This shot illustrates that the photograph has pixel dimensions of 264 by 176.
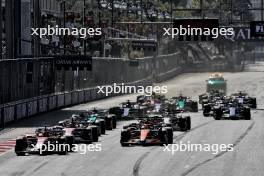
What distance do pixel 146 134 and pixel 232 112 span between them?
12.6 metres

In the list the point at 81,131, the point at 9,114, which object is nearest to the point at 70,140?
the point at 81,131

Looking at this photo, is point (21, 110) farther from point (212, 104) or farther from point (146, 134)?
point (146, 134)

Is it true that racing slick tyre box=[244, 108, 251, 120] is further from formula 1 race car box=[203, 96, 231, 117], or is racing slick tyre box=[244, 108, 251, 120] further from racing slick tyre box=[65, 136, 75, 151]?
racing slick tyre box=[65, 136, 75, 151]

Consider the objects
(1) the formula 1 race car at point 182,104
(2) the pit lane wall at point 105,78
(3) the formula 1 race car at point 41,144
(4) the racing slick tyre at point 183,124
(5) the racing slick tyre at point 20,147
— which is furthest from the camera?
(1) the formula 1 race car at point 182,104

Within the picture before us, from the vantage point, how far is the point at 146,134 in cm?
3216

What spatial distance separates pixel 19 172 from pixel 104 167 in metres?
2.75

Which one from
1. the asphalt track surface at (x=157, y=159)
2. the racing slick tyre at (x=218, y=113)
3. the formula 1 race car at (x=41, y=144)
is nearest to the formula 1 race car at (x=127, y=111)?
the asphalt track surface at (x=157, y=159)

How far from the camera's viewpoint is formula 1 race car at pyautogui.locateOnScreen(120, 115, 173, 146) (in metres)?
32.1

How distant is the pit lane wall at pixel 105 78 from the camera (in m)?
47.6

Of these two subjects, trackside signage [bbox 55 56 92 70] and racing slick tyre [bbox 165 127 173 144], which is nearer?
racing slick tyre [bbox 165 127 173 144]

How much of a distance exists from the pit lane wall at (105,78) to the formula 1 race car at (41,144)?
42.9ft

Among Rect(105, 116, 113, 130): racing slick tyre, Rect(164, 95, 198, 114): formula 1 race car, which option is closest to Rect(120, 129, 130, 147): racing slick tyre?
Rect(105, 116, 113, 130): racing slick tyre

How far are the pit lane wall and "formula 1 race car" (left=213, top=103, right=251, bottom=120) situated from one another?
35.7 feet

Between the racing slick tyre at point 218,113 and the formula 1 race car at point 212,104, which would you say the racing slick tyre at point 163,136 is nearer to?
the racing slick tyre at point 218,113
